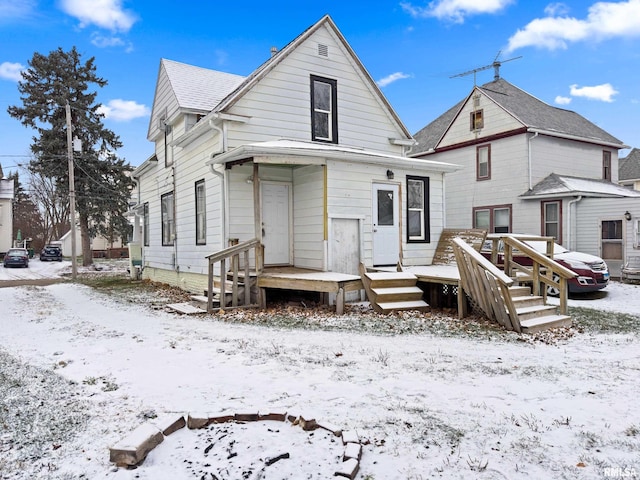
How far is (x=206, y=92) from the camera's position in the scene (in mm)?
12922

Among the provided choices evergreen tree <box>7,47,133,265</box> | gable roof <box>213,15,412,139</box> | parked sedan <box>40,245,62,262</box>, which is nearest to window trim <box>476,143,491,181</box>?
gable roof <box>213,15,412,139</box>

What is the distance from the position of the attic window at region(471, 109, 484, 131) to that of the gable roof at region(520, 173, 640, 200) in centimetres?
353

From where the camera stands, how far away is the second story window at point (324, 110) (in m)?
11.4

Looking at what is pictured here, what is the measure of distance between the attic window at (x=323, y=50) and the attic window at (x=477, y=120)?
9.38m

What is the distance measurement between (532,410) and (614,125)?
2246 cm

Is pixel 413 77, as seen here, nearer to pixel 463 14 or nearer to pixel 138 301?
pixel 463 14

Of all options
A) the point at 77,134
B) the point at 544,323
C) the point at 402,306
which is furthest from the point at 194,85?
the point at 77,134

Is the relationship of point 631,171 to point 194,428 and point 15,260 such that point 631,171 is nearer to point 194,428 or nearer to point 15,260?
point 194,428

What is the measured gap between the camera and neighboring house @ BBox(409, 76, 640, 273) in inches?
590

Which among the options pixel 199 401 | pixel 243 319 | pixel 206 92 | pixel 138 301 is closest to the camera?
pixel 199 401

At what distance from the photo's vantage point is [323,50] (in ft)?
37.8

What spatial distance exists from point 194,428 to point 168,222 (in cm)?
1180

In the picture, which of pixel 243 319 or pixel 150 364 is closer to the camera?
pixel 150 364

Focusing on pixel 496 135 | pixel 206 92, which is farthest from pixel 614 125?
pixel 206 92
